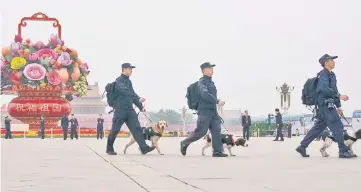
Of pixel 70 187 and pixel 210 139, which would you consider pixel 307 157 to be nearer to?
pixel 210 139

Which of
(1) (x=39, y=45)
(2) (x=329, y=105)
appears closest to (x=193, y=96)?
→ (2) (x=329, y=105)

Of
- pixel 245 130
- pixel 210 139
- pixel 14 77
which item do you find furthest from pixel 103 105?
pixel 210 139

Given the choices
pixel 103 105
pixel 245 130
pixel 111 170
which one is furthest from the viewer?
pixel 103 105

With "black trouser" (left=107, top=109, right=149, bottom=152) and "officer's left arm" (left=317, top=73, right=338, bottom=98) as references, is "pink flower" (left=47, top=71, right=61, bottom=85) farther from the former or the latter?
"officer's left arm" (left=317, top=73, right=338, bottom=98)

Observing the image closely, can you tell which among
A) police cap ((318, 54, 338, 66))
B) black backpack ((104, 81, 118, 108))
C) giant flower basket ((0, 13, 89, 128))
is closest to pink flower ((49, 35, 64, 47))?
giant flower basket ((0, 13, 89, 128))

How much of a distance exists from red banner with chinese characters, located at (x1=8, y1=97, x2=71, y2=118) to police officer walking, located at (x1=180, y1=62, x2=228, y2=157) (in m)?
33.8

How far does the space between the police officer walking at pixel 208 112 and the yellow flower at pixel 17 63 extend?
32874 millimetres

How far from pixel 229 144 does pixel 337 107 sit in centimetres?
258

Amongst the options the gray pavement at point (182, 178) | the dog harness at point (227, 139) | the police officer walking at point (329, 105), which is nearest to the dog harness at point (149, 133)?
the dog harness at point (227, 139)

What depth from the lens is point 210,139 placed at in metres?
16.8

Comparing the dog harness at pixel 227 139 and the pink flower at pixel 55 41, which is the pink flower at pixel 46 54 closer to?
the pink flower at pixel 55 41

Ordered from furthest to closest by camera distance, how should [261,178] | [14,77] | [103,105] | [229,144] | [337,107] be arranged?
[103,105], [14,77], [229,144], [337,107], [261,178]

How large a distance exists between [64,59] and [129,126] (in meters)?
32.0

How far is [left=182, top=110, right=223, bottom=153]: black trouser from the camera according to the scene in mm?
15633
